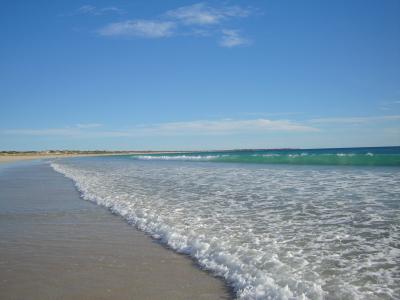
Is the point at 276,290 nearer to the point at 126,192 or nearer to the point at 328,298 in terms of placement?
the point at 328,298

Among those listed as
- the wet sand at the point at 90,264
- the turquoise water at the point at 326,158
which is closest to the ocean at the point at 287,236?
the wet sand at the point at 90,264

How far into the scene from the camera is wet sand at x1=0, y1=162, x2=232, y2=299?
4.23 m

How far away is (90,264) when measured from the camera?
17.0ft

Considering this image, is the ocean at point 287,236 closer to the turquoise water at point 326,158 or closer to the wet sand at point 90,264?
the wet sand at point 90,264

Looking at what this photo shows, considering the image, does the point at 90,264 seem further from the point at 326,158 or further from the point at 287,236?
the point at 326,158

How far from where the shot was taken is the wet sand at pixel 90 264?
4234mm

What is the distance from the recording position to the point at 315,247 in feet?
18.5

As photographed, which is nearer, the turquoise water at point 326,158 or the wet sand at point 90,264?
the wet sand at point 90,264

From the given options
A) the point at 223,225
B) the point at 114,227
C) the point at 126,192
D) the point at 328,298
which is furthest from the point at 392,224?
the point at 126,192

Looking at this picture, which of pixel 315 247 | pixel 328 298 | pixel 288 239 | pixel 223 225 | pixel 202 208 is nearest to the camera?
pixel 328 298

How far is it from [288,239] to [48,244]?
398 cm

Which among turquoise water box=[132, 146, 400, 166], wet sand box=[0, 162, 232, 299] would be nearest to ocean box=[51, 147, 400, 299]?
wet sand box=[0, 162, 232, 299]

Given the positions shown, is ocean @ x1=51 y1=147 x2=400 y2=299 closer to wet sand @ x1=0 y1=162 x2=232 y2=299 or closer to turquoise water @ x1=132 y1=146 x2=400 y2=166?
wet sand @ x1=0 y1=162 x2=232 y2=299

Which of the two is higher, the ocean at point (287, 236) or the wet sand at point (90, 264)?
the ocean at point (287, 236)
